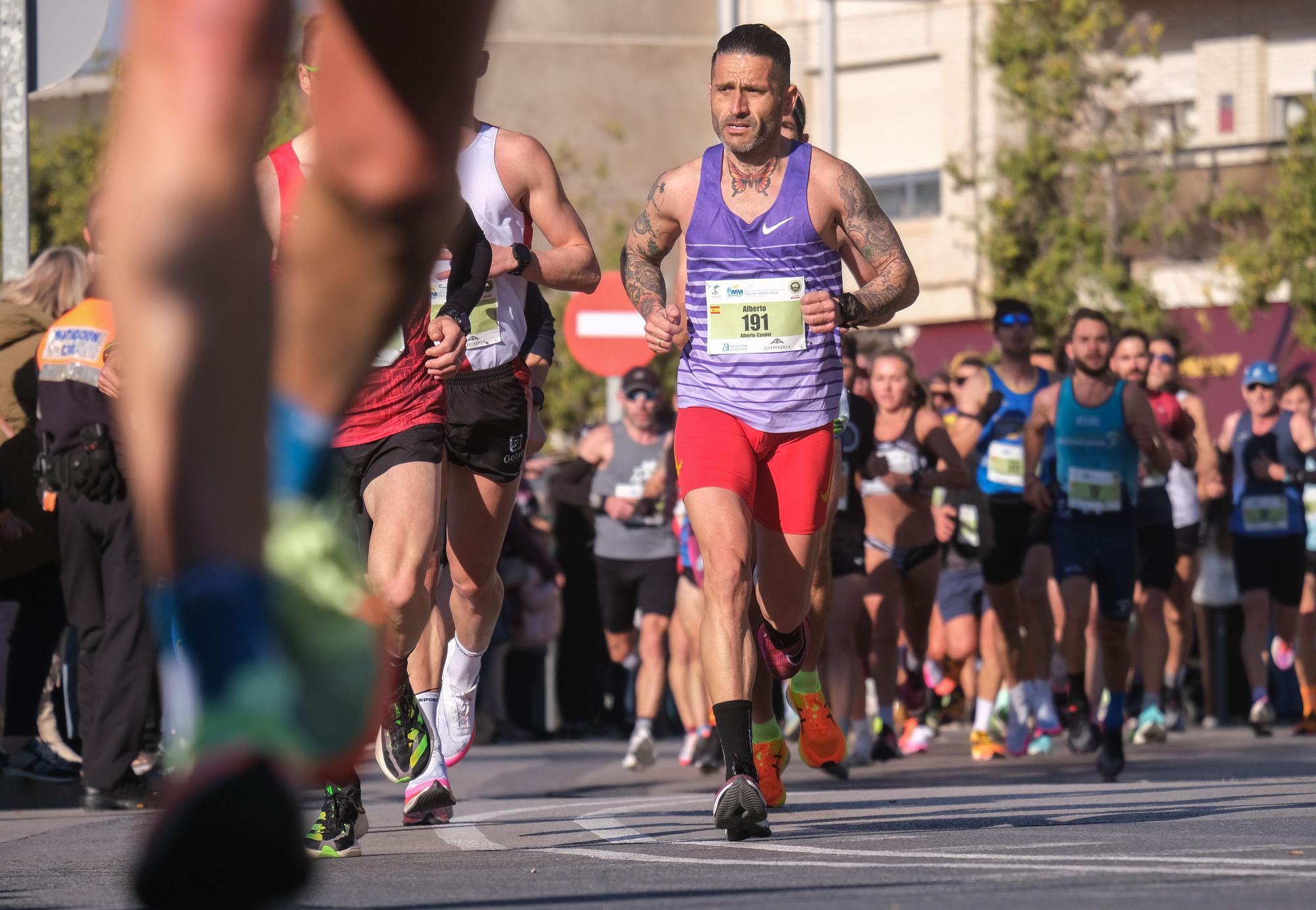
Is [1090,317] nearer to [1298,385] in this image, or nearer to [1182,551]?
[1182,551]

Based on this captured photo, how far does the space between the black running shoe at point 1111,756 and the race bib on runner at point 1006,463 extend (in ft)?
10.7

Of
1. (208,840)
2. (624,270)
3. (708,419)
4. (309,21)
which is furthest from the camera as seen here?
(624,270)

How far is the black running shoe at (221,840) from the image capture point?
6.68 ft

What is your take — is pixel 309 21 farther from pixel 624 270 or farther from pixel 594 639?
pixel 594 639

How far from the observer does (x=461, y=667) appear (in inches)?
299

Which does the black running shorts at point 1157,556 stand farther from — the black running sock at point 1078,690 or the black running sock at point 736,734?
the black running sock at point 736,734

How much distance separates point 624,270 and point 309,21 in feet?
12.2

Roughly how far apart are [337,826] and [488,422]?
1.53 metres

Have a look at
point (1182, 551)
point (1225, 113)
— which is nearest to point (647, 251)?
point (1182, 551)

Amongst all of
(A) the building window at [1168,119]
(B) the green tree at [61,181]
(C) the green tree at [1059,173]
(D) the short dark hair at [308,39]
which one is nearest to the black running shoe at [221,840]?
(D) the short dark hair at [308,39]

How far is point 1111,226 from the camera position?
31625 millimetres

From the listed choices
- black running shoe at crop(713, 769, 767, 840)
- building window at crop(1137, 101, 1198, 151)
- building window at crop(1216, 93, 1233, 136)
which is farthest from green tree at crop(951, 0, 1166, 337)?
black running shoe at crop(713, 769, 767, 840)

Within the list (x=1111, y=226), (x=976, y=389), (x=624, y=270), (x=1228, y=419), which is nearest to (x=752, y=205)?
(x=624, y=270)

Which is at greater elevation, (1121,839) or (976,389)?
(976,389)
